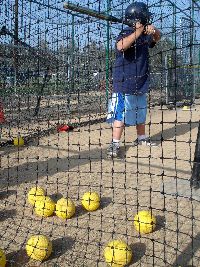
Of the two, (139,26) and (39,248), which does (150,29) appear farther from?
(39,248)

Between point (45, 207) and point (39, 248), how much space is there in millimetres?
682

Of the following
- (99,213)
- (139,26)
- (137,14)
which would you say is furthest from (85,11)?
(99,213)

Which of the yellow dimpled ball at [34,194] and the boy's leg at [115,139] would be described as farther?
the boy's leg at [115,139]

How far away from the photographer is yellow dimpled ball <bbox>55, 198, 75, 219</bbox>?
3.06 meters

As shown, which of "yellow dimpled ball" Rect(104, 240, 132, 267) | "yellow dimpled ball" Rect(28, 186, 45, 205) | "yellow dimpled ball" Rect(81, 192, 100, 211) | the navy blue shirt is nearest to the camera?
"yellow dimpled ball" Rect(104, 240, 132, 267)

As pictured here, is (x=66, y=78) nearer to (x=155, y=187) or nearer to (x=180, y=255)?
(x=155, y=187)

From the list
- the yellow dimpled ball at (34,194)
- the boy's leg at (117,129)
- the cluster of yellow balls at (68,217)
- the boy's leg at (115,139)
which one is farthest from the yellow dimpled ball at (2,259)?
the boy's leg at (117,129)

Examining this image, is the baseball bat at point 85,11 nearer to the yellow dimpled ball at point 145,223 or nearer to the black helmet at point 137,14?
the black helmet at point 137,14

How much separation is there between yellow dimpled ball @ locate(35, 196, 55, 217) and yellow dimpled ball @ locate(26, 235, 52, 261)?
1.82 ft

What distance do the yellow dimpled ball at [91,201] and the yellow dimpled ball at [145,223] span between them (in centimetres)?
52

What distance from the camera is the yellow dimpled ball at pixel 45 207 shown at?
3.16 m

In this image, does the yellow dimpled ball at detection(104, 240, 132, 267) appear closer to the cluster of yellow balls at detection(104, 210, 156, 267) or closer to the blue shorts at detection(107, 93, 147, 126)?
the cluster of yellow balls at detection(104, 210, 156, 267)

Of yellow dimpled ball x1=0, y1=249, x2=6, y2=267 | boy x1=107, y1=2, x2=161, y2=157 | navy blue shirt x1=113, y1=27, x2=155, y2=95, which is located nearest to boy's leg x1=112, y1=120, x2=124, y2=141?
boy x1=107, y1=2, x2=161, y2=157

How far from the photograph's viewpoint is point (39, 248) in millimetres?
2492
